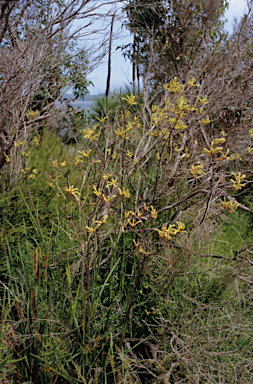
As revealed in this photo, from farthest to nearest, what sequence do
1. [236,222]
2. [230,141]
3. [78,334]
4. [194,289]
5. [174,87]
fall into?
[230,141], [236,222], [194,289], [174,87], [78,334]

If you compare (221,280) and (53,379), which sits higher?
(221,280)

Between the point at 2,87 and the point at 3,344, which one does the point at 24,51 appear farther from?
the point at 3,344

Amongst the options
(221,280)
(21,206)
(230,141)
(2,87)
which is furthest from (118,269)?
(230,141)

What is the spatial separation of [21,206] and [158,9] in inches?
248

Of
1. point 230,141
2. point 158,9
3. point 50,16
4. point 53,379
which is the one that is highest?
point 158,9

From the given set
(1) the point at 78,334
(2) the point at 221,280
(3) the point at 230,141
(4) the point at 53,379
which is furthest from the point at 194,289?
(3) the point at 230,141

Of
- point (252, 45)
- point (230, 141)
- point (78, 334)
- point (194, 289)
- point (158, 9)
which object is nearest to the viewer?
point (78, 334)

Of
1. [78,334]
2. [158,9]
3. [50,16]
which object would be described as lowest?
[78,334]

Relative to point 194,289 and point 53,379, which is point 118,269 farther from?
point 53,379

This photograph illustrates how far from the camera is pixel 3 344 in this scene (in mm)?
1821

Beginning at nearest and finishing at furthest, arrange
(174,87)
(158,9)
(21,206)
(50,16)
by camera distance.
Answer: (174,87) → (21,206) → (50,16) → (158,9)

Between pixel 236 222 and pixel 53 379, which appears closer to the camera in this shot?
pixel 53 379

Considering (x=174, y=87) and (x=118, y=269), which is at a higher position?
(x=174, y=87)

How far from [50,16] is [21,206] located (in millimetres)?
1804
